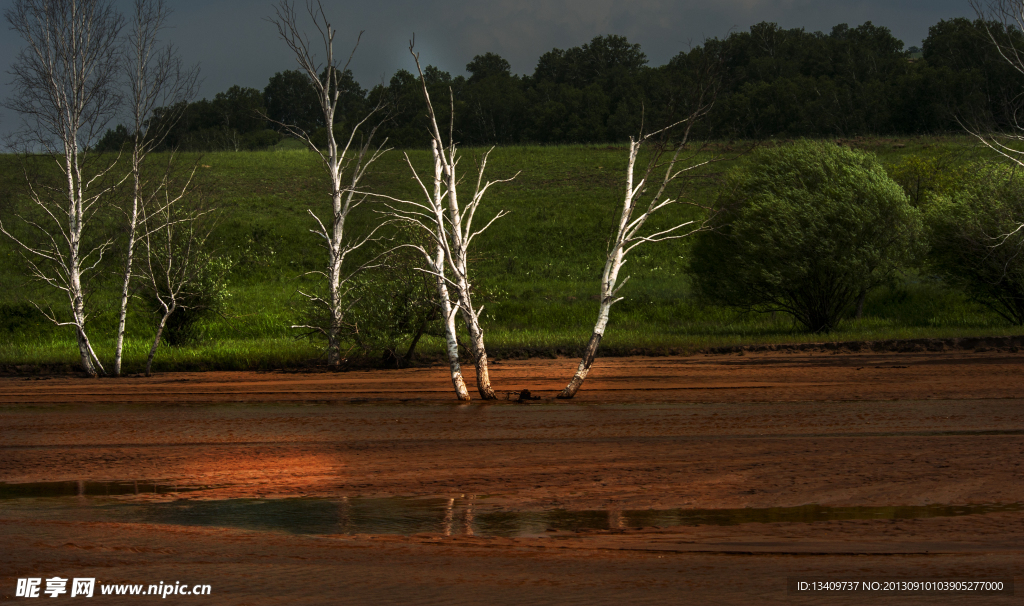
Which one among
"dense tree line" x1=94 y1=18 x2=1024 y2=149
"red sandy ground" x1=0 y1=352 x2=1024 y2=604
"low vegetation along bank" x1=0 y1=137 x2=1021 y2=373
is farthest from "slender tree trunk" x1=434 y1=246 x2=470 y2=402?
"dense tree line" x1=94 y1=18 x2=1024 y2=149

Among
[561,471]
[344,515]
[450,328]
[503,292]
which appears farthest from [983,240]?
[344,515]

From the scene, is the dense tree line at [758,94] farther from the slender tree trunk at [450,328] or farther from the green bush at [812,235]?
the slender tree trunk at [450,328]

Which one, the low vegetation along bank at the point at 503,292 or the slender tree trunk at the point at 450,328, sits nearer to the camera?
the slender tree trunk at the point at 450,328

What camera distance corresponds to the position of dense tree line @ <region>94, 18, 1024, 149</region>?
65.4 metres

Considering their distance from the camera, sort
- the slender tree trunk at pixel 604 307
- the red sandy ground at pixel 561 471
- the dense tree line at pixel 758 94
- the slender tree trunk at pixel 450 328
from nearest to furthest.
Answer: the red sandy ground at pixel 561 471, the slender tree trunk at pixel 604 307, the slender tree trunk at pixel 450 328, the dense tree line at pixel 758 94

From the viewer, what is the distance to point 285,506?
810 cm

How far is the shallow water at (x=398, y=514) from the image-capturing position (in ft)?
23.3

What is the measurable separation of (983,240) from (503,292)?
16.4 m

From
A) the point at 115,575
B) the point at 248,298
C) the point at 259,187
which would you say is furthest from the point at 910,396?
the point at 259,187

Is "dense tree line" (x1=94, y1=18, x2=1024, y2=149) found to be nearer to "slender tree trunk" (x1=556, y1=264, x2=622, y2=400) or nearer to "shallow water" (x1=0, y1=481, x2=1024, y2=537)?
"slender tree trunk" (x1=556, y1=264, x2=622, y2=400)

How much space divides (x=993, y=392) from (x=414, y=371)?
1392 cm

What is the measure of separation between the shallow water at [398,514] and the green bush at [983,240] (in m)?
23.0

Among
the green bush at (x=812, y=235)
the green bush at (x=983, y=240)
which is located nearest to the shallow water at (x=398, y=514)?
the green bush at (x=812, y=235)

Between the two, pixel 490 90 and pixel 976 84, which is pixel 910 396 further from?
pixel 490 90
